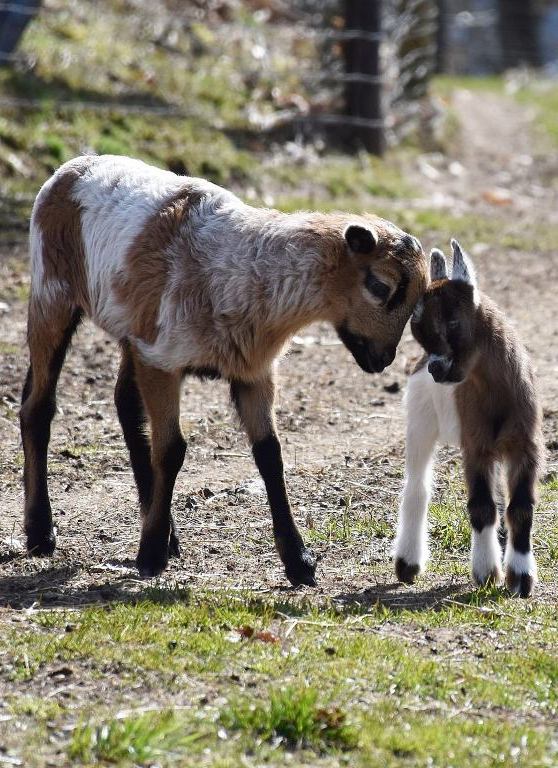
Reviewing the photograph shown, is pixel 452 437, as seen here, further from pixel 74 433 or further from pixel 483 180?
pixel 483 180

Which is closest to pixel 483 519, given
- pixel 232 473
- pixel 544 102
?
pixel 232 473

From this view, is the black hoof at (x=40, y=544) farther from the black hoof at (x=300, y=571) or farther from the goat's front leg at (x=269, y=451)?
the black hoof at (x=300, y=571)

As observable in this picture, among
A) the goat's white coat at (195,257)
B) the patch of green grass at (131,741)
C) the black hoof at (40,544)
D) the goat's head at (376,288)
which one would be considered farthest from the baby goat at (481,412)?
the patch of green grass at (131,741)

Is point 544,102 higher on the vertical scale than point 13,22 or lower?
higher

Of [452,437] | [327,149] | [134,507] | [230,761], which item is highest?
[327,149]

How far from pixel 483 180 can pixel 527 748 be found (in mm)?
13785

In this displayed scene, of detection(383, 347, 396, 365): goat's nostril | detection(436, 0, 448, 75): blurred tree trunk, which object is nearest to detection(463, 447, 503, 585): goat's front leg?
detection(383, 347, 396, 365): goat's nostril

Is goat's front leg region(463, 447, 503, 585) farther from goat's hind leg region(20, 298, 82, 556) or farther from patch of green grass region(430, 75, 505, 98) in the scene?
patch of green grass region(430, 75, 505, 98)

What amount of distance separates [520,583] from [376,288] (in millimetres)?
1440

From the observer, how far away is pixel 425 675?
15.2ft

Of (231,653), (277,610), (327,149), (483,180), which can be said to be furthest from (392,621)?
(483,180)

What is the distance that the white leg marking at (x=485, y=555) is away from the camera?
5.79 m

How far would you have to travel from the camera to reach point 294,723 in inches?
163

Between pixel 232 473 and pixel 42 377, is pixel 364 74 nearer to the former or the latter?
pixel 232 473
